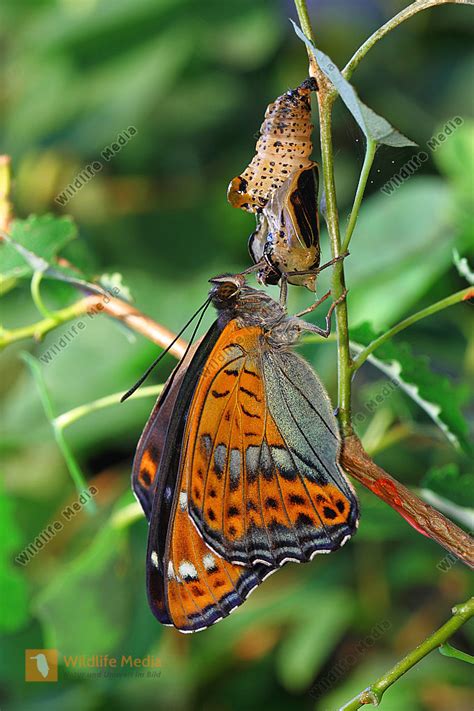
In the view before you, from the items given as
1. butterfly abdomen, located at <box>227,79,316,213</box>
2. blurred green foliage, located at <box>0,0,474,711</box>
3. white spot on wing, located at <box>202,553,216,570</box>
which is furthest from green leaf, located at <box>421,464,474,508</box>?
butterfly abdomen, located at <box>227,79,316,213</box>

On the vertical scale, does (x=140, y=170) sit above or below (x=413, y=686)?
above

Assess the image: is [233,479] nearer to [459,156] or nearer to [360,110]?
[360,110]

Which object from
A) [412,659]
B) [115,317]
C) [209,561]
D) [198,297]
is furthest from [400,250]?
[412,659]

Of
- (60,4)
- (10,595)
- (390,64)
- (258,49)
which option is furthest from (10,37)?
(10,595)

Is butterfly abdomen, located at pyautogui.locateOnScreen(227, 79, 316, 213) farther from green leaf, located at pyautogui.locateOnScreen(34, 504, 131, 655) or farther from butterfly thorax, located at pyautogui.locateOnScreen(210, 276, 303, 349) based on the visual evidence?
green leaf, located at pyautogui.locateOnScreen(34, 504, 131, 655)

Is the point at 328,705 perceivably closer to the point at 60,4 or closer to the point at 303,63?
the point at 303,63

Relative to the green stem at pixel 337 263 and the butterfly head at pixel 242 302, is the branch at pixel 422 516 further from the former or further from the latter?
the butterfly head at pixel 242 302
